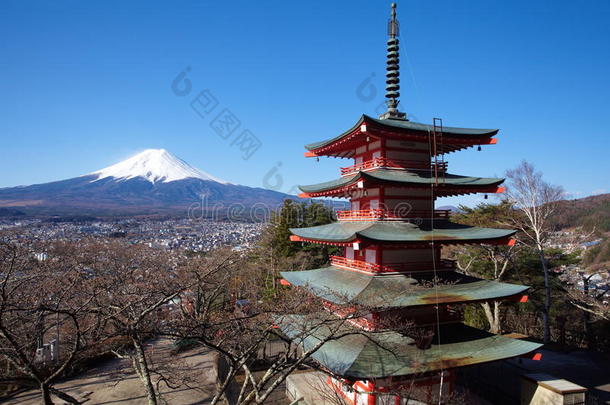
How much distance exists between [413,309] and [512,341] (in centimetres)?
331

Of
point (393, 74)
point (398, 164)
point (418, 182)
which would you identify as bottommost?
point (418, 182)

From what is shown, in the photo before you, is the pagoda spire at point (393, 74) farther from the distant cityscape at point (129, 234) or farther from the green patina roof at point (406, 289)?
the distant cityscape at point (129, 234)

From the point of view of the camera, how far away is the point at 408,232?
11.8m

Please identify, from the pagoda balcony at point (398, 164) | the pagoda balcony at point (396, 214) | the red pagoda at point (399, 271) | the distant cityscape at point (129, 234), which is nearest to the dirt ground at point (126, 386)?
the red pagoda at point (399, 271)

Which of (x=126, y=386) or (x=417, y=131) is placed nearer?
(x=417, y=131)

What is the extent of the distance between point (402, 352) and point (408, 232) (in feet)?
12.5

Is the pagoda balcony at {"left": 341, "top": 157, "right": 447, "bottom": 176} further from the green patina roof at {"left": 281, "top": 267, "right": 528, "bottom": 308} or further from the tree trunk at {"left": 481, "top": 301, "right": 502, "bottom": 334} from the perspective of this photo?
the tree trunk at {"left": 481, "top": 301, "right": 502, "bottom": 334}

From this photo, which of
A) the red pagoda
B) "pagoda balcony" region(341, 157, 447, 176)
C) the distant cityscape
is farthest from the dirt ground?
"pagoda balcony" region(341, 157, 447, 176)

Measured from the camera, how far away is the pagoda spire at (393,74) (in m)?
13.8

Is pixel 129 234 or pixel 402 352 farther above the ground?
pixel 402 352

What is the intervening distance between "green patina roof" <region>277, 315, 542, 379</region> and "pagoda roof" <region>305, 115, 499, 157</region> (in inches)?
258

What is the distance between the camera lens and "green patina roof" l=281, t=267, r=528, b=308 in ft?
34.6

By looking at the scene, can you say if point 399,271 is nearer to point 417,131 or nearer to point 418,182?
point 418,182

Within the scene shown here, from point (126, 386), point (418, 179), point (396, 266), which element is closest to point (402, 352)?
point (396, 266)
